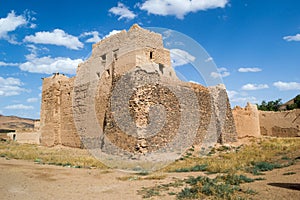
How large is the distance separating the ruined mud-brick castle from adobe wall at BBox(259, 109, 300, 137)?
5.90 m

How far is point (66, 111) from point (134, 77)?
8.29 meters

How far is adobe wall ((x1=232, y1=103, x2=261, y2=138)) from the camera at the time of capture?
2230cm

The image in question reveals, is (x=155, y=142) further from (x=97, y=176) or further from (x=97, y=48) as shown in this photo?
(x=97, y=48)

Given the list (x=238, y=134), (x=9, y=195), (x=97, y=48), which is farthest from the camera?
(x=238, y=134)

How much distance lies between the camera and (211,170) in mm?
8727

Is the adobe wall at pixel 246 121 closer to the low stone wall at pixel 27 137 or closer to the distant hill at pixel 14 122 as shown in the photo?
the low stone wall at pixel 27 137

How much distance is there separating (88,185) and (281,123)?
21.8m

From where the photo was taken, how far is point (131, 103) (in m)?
13.8

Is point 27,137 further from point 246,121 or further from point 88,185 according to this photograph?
point 88,185

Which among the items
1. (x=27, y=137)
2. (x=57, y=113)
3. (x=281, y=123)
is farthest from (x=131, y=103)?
(x=281, y=123)

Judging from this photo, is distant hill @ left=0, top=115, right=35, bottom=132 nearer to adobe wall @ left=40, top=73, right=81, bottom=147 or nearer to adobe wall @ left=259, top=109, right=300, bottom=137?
adobe wall @ left=40, top=73, right=81, bottom=147

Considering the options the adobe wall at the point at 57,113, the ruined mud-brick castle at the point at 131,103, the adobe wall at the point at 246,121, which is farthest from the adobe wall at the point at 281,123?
the adobe wall at the point at 57,113

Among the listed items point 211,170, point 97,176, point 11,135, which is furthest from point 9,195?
point 11,135

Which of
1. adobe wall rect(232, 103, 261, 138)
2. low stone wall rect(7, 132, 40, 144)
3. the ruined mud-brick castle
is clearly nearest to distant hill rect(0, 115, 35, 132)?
low stone wall rect(7, 132, 40, 144)
